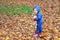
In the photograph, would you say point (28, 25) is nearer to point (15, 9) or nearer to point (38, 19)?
point (38, 19)

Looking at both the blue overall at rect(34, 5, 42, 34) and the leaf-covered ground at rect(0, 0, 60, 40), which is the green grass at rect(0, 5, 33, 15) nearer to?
the leaf-covered ground at rect(0, 0, 60, 40)

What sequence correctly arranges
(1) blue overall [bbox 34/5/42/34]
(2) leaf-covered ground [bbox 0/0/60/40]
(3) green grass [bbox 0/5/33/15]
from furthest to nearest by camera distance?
(3) green grass [bbox 0/5/33/15]
(2) leaf-covered ground [bbox 0/0/60/40]
(1) blue overall [bbox 34/5/42/34]

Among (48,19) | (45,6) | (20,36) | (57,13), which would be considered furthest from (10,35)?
(45,6)

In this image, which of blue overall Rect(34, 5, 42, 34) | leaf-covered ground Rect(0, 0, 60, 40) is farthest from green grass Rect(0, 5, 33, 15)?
blue overall Rect(34, 5, 42, 34)

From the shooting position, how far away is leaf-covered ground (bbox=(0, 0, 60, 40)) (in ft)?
28.4

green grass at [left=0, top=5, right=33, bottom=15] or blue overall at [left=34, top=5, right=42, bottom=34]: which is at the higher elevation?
A: green grass at [left=0, top=5, right=33, bottom=15]

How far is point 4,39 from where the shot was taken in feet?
28.2

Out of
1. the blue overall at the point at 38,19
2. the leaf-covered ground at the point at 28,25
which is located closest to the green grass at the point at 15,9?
the leaf-covered ground at the point at 28,25

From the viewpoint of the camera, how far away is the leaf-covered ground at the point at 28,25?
866 centimetres

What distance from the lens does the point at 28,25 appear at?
10641mm

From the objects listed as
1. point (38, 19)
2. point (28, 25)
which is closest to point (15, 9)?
point (28, 25)

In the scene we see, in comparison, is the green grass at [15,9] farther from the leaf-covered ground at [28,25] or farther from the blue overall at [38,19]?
the blue overall at [38,19]

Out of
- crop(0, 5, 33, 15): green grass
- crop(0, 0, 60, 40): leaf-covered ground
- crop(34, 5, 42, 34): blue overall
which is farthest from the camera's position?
crop(0, 5, 33, 15): green grass

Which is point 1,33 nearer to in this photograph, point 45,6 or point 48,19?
point 48,19
